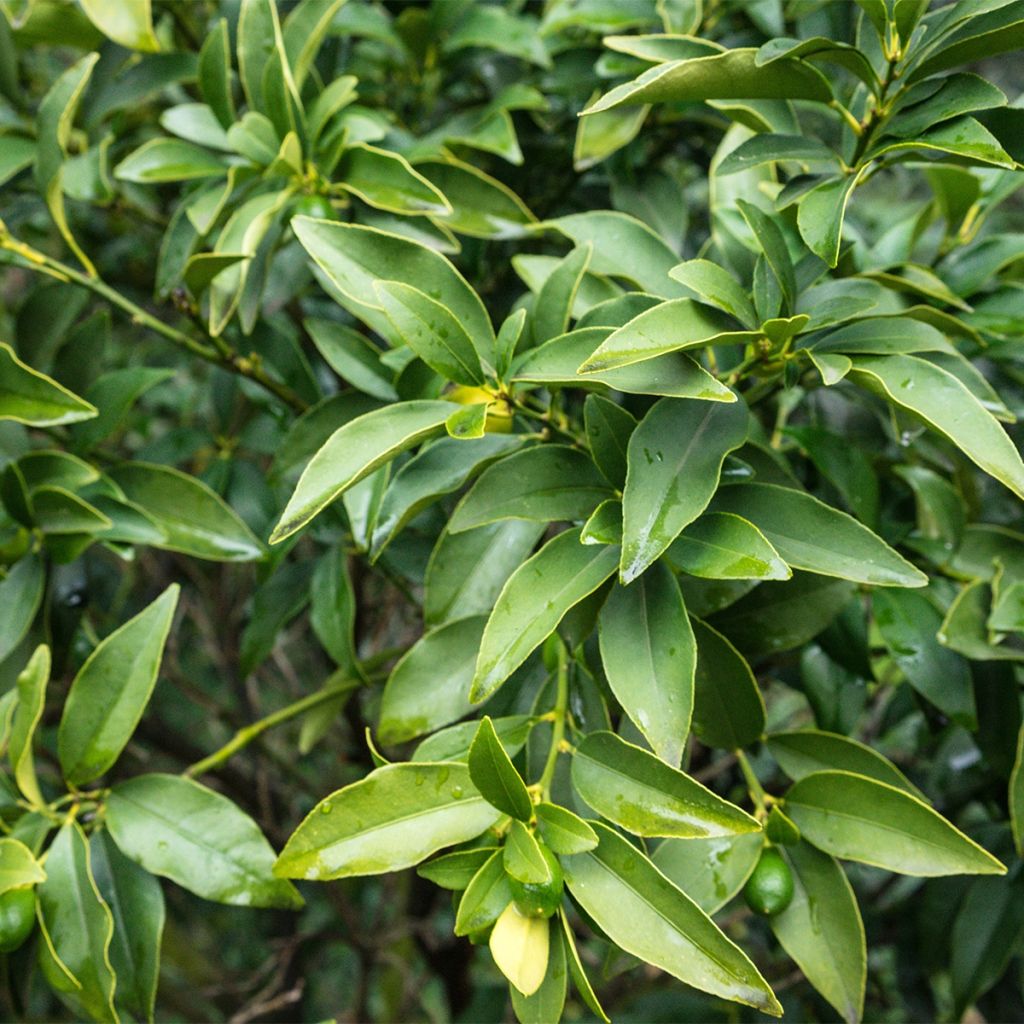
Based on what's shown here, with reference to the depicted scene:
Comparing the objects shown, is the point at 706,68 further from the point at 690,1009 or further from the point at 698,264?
the point at 690,1009

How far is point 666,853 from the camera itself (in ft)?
1.79

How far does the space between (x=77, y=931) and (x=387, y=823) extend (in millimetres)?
224

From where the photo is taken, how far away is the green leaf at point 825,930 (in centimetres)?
52

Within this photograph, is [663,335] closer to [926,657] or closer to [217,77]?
[926,657]

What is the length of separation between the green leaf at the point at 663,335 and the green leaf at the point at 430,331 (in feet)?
0.31

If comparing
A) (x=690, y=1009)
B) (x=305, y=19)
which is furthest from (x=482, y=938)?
(x=305, y=19)

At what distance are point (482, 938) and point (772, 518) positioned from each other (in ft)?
0.86

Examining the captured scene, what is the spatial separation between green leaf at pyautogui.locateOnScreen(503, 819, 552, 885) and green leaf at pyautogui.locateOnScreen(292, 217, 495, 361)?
26cm

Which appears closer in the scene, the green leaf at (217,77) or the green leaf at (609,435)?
the green leaf at (609,435)

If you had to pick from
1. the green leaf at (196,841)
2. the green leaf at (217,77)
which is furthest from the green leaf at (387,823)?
the green leaf at (217,77)

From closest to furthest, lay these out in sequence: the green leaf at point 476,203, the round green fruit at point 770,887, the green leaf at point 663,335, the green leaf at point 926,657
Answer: the green leaf at point 663,335, the round green fruit at point 770,887, the green leaf at point 926,657, the green leaf at point 476,203

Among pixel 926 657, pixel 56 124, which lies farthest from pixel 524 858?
pixel 56 124

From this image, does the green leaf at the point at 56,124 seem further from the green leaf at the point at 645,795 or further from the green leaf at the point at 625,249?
the green leaf at the point at 645,795

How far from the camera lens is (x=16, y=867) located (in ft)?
1.72
